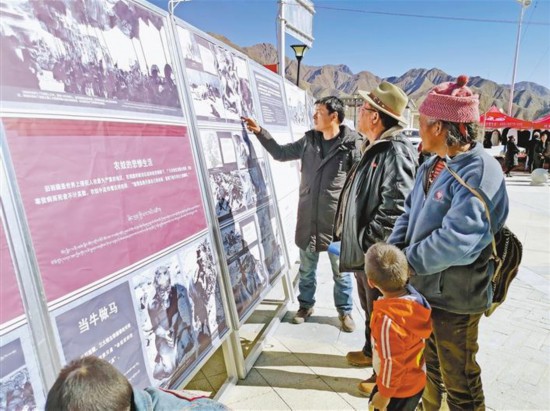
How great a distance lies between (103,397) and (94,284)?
0.67m

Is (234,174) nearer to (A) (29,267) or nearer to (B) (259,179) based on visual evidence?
(B) (259,179)

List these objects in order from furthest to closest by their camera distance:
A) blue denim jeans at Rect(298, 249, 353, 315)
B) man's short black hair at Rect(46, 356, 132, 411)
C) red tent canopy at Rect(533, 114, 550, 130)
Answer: red tent canopy at Rect(533, 114, 550, 130) → blue denim jeans at Rect(298, 249, 353, 315) → man's short black hair at Rect(46, 356, 132, 411)

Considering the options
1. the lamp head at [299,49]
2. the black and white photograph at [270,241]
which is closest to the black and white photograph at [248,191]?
the black and white photograph at [270,241]

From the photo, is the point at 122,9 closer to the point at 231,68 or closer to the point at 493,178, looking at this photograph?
the point at 231,68

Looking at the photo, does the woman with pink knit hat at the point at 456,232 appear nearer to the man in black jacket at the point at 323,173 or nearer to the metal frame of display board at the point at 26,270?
the man in black jacket at the point at 323,173

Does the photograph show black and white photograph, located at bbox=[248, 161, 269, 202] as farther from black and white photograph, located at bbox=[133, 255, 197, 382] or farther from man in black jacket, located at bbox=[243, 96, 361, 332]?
black and white photograph, located at bbox=[133, 255, 197, 382]

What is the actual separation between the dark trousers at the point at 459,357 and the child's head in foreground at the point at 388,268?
0.34m

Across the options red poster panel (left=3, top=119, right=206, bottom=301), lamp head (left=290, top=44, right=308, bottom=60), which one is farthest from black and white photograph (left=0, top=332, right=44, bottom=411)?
lamp head (left=290, top=44, right=308, bottom=60)

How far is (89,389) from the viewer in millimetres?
899

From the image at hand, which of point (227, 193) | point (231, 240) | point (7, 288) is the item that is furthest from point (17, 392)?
point (227, 193)

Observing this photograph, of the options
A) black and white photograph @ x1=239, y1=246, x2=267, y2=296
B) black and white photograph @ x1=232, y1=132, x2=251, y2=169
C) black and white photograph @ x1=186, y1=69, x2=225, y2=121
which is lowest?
black and white photograph @ x1=239, y1=246, x2=267, y2=296

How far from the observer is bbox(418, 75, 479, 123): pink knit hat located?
70.3 inches

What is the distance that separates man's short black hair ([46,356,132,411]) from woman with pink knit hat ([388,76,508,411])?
1389 millimetres

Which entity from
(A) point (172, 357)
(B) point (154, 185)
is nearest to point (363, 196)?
(B) point (154, 185)
